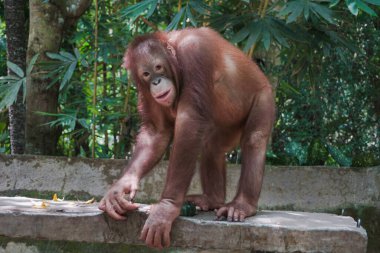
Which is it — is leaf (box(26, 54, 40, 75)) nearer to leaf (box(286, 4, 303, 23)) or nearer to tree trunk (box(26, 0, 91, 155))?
tree trunk (box(26, 0, 91, 155))

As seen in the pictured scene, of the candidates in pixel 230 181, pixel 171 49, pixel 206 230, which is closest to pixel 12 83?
pixel 230 181

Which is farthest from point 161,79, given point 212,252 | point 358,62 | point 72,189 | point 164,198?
point 358,62

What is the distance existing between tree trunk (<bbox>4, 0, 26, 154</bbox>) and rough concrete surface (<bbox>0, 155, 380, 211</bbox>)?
0.68 metres

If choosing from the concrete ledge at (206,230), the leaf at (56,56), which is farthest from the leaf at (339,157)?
the leaf at (56,56)

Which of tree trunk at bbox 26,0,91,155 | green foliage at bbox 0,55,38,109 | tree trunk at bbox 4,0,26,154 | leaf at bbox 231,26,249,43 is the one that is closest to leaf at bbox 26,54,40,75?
green foliage at bbox 0,55,38,109

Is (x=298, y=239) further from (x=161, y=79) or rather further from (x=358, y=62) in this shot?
(x=358, y=62)

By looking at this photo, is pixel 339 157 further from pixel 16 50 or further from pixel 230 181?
pixel 16 50

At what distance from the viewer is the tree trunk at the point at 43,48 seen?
539 cm

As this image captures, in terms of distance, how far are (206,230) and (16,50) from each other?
11.3 feet

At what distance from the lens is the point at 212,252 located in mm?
3096

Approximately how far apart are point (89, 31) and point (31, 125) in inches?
41.1

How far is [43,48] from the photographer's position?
5.44 meters

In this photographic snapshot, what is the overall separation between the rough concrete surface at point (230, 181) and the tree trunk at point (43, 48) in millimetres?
622

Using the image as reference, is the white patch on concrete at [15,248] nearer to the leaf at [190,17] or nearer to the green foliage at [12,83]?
the green foliage at [12,83]
